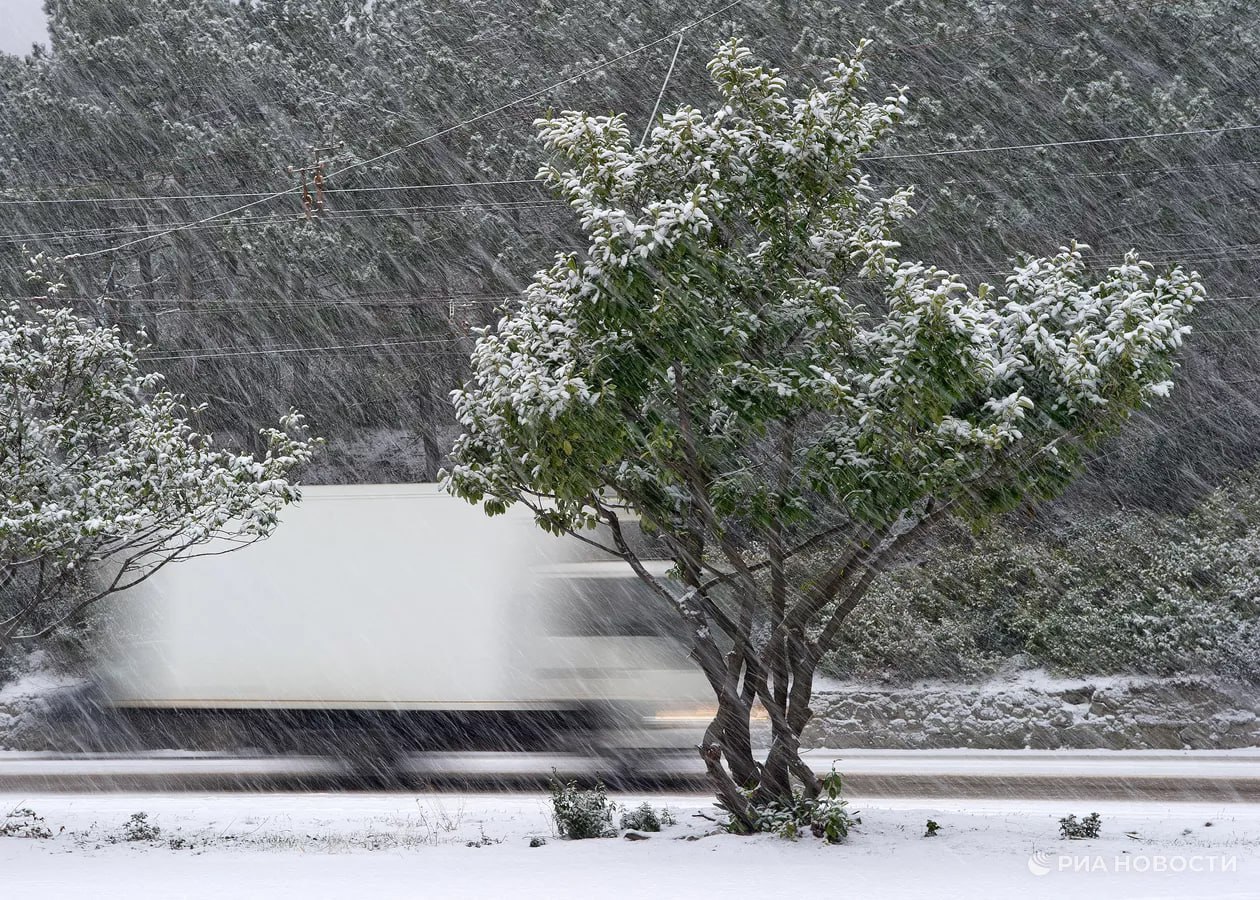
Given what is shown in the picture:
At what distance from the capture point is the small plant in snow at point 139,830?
9.23 meters

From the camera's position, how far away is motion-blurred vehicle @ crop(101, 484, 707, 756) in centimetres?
1156

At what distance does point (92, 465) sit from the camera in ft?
31.0

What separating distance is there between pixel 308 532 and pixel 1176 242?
17.4 metres

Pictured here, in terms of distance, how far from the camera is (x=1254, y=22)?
20.9 metres

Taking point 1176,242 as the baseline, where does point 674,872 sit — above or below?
below

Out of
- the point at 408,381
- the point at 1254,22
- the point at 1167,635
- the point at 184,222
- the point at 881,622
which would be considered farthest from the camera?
the point at 408,381

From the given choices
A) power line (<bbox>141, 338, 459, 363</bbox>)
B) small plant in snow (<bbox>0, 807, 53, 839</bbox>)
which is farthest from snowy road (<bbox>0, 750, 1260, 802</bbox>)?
power line (<bbox>141, 338, 459, 363</bbox>)

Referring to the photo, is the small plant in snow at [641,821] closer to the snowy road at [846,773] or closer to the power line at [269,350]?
the snowy road at [846,773]

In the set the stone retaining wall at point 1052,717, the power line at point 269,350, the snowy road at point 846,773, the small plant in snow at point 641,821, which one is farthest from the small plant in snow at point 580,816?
the power line at point 269,350

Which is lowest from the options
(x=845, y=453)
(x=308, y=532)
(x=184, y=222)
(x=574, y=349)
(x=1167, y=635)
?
(x=1167, y=635)

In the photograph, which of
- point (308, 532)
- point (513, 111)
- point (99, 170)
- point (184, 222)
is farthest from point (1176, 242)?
point (99, 170)

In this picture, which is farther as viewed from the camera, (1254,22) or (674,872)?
(1254,22)

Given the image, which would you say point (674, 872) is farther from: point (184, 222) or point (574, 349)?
point (184, 222)

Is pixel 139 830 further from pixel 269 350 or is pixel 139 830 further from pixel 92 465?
pixel 269 350
